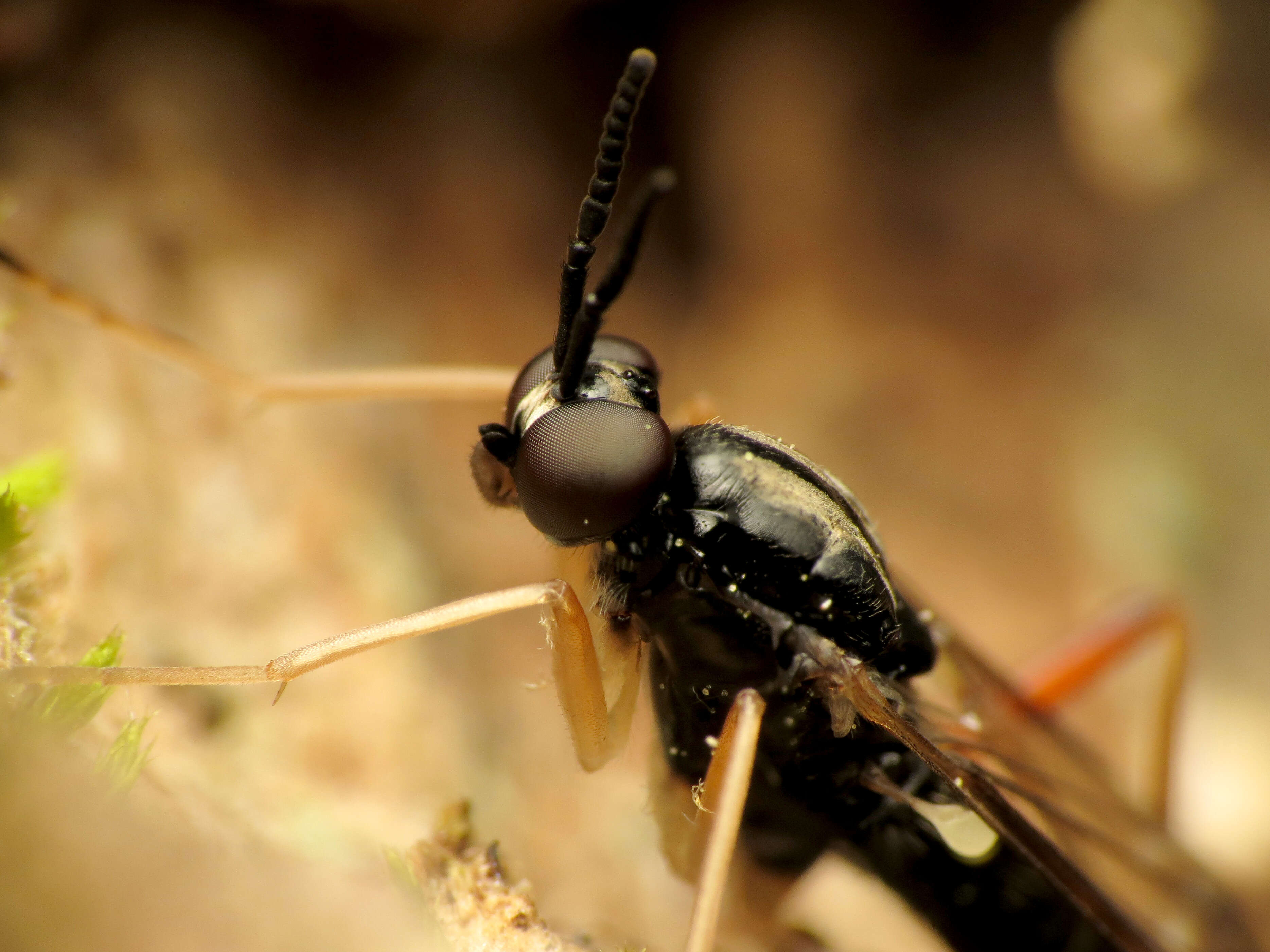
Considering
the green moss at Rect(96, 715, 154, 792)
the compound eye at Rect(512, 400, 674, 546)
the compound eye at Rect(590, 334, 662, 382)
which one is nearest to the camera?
the green moss at Rect(96, 715, 154, 792)

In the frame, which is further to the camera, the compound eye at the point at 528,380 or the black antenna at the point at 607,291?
the compound eye at the point at 528,380

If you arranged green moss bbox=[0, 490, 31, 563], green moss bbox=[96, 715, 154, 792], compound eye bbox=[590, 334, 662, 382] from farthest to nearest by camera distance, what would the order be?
1. compound eye bbox=[590, 334, 662, 382]
2. green moss bbox=[0, 490, 31, 563]
3. green moss bbox=[96, 715, 154, 792]

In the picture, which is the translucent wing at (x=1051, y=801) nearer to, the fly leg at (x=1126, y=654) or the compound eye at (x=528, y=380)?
the fly leg at (x=1126, y=654)

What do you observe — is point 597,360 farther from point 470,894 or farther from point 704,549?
point 470,894

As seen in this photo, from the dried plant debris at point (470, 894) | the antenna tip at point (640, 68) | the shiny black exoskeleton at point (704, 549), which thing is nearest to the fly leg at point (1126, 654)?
the shiny black exoskeleton at point (704, 549)

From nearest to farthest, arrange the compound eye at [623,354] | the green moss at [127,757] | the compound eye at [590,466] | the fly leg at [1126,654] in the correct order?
the green moss at [127,757], the compound eye at [590,466], the compound eye at [623,354], the fly leg at [1126,654]

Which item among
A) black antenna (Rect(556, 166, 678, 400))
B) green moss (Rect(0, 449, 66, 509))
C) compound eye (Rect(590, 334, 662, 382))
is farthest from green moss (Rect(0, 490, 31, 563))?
compound eye (Rect(590, 334, 662, 382))

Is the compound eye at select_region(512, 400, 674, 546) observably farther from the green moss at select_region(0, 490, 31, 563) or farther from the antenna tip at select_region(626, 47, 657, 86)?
the green moss at select_region(0, 490, 31, 563)
